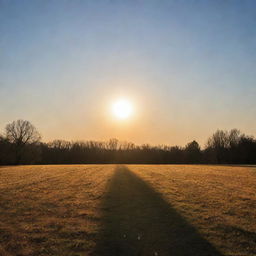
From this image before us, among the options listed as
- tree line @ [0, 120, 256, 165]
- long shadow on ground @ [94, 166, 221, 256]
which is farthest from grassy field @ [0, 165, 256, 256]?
tree line @ [0, 120, 256, 165]

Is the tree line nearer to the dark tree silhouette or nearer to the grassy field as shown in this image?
the dark tree silhouette

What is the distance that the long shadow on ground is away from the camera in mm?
6918

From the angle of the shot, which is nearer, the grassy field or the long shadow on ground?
the long shadow on ground

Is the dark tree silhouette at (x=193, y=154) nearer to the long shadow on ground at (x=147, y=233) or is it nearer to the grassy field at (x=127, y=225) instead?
the grassy field at (x=127, y=225)

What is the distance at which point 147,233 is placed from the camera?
8.27 m

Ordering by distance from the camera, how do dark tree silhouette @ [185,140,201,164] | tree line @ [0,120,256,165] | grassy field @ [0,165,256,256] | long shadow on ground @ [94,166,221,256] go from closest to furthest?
1. long shadow on ground @ [94,166,221,256]
2. grassy field @ [0,165,256,256]
3. tree line @ [0,120,256,165]
4. dark tree silhouette @ [185,140,201,164]

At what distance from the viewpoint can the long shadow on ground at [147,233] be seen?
6.92 m

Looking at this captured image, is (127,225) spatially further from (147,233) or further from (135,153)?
(135,153)

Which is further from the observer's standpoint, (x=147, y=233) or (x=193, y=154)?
(x=193, y=154)

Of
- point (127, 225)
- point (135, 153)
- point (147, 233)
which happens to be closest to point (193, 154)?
point (135, 153)

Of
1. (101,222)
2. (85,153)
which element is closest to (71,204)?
(101,222)

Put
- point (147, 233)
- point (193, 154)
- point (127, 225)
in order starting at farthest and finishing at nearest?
1. point (193, 154)
2. point (127, 225)
3. point (147, 233)

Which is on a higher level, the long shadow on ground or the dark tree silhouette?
the dark tree silhouette

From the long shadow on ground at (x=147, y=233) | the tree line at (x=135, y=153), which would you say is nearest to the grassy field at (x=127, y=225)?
the long shadow on ground at (x=147, y=233)
